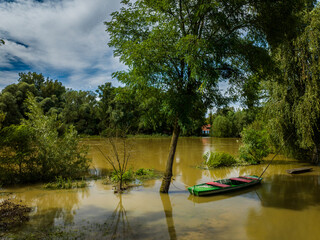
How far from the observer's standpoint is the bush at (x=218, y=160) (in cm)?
1499

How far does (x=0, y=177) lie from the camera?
954 centimetres

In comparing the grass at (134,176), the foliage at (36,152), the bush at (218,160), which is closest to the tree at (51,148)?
the foliage at (36,152)

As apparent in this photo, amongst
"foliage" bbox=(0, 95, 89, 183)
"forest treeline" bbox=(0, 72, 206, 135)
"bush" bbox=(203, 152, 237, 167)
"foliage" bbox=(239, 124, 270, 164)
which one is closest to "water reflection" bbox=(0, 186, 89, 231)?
"foliage" bbox=(0, 95, 89, 183)

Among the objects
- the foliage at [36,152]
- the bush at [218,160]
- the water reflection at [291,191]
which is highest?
the foliage at [36,152]

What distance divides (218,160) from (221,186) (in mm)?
6169

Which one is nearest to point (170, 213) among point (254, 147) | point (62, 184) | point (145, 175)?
point (145, 175)

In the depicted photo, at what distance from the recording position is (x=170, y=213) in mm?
7324

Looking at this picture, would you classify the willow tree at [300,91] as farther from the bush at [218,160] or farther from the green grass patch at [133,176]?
the green grass patch at [133,176]

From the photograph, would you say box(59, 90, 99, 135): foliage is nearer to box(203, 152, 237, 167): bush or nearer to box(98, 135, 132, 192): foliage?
box(203, 152, 237, 167): bush

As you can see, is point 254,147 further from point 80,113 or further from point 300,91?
point 80,113

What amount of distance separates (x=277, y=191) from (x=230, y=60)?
6525mm

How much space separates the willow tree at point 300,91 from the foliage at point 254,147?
1439 mm

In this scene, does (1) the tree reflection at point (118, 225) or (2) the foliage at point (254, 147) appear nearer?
(1) the tree reflection at point (118, 225)

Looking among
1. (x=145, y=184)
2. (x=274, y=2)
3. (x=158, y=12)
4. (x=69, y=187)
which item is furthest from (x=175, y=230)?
(x=274, y=2)
